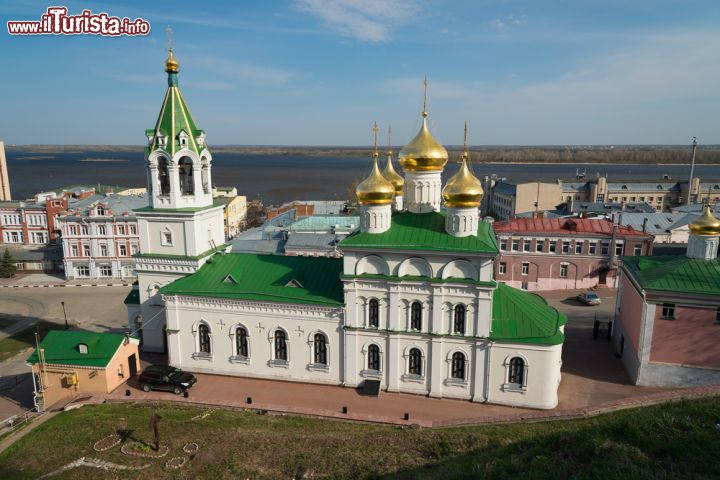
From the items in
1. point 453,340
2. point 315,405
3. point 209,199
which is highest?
point 209,199

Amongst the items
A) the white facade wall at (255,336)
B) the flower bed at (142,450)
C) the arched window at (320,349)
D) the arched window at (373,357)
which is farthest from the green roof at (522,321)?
the flower bed at (142,450)

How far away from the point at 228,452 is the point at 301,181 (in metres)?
124

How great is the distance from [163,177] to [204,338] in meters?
7.47

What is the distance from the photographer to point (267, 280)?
20.8 meters

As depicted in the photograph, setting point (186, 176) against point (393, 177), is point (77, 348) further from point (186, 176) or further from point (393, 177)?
point (393, 177)

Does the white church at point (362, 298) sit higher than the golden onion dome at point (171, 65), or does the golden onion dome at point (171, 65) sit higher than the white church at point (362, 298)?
the golden onion dome at point (171, 65)

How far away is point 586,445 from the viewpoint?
36.9 feet

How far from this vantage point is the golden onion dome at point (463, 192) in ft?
60.1

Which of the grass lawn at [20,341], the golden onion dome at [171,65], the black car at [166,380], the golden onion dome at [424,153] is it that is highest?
the golden onion dome at [171,65]

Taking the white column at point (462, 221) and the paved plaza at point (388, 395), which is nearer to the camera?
the paved plaza at point (388, 395)

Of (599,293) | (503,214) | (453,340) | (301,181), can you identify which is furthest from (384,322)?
(301,181)

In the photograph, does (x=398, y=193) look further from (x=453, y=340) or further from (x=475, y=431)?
(x=475, y=431)

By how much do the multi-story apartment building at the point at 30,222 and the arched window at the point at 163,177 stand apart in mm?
27753

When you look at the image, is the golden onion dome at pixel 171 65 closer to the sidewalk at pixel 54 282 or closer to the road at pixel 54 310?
the road at pixel 54 310
